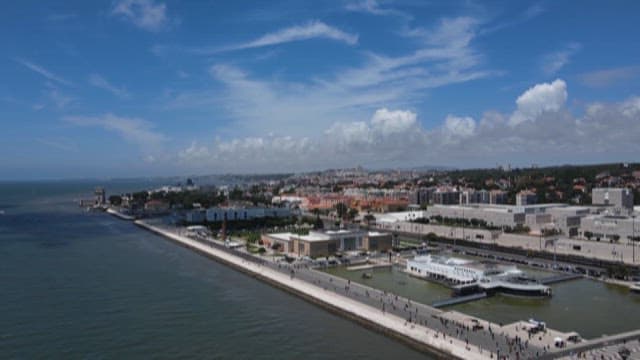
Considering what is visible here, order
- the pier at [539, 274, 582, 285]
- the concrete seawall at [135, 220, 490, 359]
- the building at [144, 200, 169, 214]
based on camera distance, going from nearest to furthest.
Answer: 1. the concrete seawall at [135, 220, 490, 359]
2. the pier at [539, 274, 582, 285]
3. the building at [144, 200, 169, 214]

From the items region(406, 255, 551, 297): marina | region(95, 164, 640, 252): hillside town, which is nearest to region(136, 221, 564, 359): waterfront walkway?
region(406, 255, 551, 297): marina

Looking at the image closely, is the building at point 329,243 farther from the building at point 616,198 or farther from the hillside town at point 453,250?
the building at point 616,198

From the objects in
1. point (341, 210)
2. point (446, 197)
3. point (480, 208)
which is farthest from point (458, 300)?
point (446, 197)

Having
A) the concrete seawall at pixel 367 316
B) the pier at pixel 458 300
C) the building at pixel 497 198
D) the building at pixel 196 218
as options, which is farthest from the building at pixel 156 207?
the pier at pixel 458 300

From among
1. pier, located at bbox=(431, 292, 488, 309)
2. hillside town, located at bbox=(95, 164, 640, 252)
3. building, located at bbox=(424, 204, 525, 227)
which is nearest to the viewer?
pier, located at bbox=(431, 292, 488, 309)

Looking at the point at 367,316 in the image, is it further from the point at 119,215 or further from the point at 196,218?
the point at 119,215

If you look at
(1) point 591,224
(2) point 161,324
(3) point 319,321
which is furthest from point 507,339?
(1) point 591,224

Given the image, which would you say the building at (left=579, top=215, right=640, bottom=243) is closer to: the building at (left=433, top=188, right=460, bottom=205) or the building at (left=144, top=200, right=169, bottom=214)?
the building at (left=433, top=188, right=460, bottom=205)
